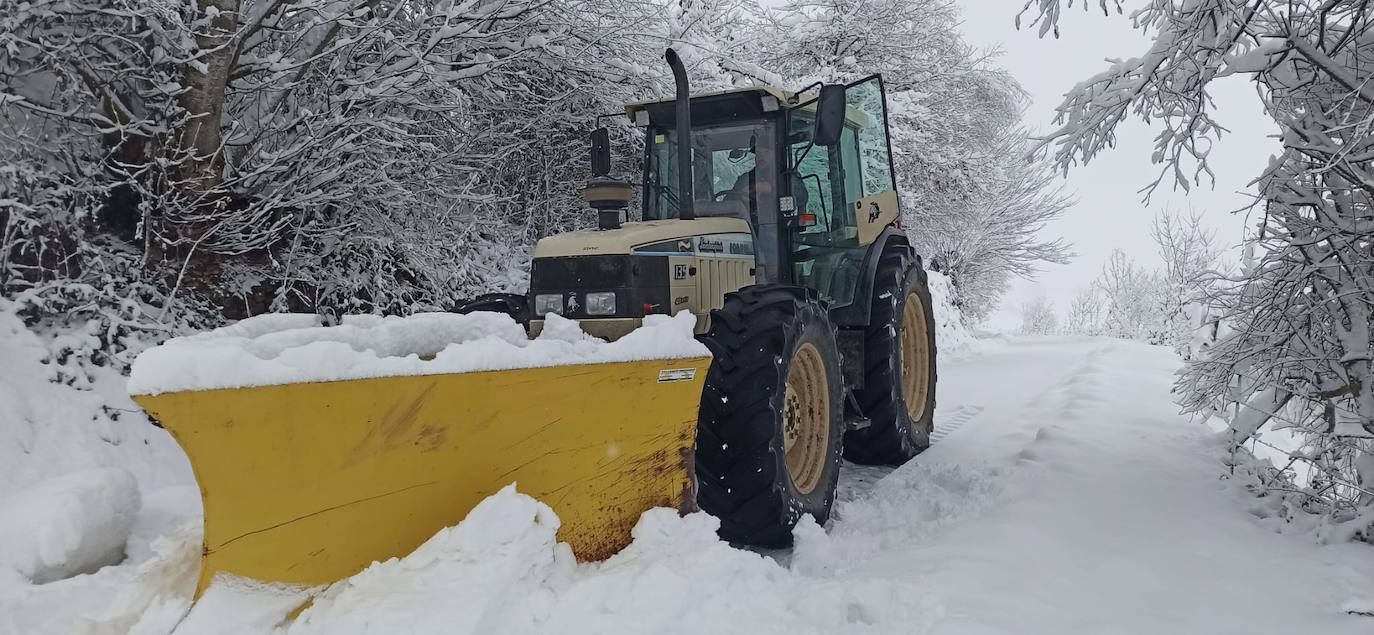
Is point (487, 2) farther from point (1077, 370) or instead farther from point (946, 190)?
point (946, 190)

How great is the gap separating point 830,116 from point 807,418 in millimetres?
1505

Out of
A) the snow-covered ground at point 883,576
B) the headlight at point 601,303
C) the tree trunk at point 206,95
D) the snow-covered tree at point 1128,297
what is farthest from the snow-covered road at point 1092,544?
the snow-covered tree at point 1128,297

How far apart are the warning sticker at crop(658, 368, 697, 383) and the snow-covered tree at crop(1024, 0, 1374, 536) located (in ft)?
7.39

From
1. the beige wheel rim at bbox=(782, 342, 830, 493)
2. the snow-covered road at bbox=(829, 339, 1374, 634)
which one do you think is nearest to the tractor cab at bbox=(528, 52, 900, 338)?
the beige wheel rim at bbox=(782, 342, 830, 493)

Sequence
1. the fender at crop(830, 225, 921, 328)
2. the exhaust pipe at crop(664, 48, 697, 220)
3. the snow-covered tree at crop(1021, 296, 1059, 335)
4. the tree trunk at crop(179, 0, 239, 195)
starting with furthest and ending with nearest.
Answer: the snow-covered tree at crop(1021, 296, 1059, 335), the fender at crop(830, 225, 921, 328), the tree trunk at crop(179, 0, 239, 195), the exhaust pipe at crop(664, 48, 697, 220)

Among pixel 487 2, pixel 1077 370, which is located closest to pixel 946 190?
pixel 1077 370

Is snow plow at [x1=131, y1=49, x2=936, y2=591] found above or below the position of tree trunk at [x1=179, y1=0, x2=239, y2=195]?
below

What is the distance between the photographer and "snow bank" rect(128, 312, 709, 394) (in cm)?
208

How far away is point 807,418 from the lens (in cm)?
408

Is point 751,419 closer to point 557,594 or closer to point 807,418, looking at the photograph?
point 807,418

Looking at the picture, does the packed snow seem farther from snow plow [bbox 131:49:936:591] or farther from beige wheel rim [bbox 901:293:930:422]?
beige wheel rim [bbox 901:293:930:422]

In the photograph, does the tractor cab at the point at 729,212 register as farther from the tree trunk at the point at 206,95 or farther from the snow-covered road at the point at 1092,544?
the tree trunk at the point at 206,95

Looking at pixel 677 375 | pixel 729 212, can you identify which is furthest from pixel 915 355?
pixel 677 375

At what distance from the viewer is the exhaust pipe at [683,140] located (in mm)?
4078
